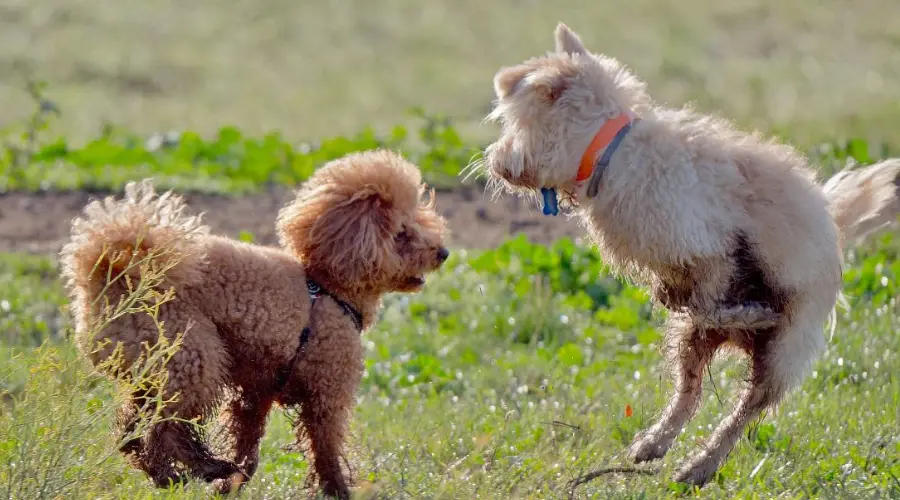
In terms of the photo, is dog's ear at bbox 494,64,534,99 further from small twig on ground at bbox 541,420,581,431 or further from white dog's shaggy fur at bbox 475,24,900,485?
small twig on ground at bbox 541,420,581,431

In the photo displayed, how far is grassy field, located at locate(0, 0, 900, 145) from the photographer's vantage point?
51.7 feet

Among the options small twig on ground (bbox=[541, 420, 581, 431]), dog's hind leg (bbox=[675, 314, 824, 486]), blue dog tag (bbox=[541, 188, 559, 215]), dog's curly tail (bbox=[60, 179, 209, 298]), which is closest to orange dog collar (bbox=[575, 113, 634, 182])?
blue dog tag (bbox=[541, 188, 559, 215])

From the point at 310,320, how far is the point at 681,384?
1.81 metres

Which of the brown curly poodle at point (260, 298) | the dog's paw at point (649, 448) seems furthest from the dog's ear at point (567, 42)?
the dog's paw at point (649, 448)

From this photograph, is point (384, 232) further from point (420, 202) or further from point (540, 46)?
point (540, 46)

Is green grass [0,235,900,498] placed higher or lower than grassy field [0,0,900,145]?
higher

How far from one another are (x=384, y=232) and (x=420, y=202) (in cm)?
40

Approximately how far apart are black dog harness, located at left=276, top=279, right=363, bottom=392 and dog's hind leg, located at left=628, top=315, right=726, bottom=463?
1406 millimetres

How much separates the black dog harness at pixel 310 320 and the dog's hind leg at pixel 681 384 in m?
1.41

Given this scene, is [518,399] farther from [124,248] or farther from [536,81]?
[124,248]

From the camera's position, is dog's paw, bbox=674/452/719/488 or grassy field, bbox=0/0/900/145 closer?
dog's paw, bbox=674/452/719/488

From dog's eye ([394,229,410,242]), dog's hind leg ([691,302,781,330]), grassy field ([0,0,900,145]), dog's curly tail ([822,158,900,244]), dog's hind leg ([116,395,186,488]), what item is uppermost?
dog's curly tail ([822,158,900,244])

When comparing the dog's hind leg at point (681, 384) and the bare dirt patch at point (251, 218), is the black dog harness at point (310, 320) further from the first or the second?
the bare dirt patch at point (251, 218)

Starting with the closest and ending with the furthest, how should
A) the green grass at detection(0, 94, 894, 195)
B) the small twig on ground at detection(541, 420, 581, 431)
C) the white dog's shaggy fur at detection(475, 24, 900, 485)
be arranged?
the white dog's shaggy fur at detection(475, 24, 900, 485) → the small twig on ground at detection(541, 420, 581, 431) → the green grass at detection(0, 94, 894, 195)
